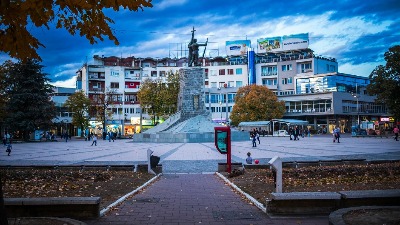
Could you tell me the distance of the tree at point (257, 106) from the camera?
2943 inches

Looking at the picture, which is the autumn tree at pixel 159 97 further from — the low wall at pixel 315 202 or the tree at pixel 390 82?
the low wall at pixel 315 202

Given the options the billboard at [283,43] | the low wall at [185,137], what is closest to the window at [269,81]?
the billboard at [283,43]

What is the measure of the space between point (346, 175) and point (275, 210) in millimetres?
5294

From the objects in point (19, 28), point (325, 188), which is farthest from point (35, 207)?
point (325, 188)

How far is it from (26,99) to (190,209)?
5549 cm

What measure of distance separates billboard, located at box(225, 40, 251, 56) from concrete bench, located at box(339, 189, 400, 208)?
310 feet

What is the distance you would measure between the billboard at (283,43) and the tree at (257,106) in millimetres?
22484

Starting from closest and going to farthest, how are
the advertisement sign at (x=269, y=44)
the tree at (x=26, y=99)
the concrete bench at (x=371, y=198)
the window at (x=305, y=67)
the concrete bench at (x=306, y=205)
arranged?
the concrete bench at (x=371, y=198) → the concrete bench at (x=306, y=205) → the tree at (x=26, y=99) → the window at (x=305, y=67) → the advertisement sign at (x=269, y=44)

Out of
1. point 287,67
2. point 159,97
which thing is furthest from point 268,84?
point 159,97

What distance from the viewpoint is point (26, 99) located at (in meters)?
56.4

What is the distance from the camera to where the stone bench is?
6.72 metres

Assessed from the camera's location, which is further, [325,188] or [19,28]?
[325,188]

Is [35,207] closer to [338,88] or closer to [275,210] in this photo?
[275,210]

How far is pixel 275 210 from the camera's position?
7023 mm
